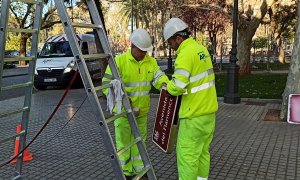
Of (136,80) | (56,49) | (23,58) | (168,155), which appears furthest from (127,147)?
(56,49)

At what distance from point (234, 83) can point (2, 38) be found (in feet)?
30.3

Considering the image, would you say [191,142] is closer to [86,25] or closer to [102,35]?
[102,35]

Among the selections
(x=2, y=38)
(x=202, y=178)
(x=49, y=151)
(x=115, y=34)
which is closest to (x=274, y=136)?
(x=202, y=178)

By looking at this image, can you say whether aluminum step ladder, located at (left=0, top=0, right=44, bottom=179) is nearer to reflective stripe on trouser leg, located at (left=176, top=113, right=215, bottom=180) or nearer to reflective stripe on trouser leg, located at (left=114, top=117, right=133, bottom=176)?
reflective stripe on trouser leg, located at (left=114, top=117, right=133, bottom=176)

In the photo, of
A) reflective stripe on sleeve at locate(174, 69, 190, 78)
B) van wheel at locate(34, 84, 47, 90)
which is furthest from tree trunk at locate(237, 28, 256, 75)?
reflective stripe on sleeve at locate(174, 69, 190, 78)

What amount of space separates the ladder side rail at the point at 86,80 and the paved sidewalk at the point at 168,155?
199 centimetres

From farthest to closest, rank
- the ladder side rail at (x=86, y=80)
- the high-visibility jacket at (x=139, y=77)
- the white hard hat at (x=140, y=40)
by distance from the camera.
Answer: the high-visibility jacket at (x=139, y=77), the white hard hat at (x=140, y=40), the ladder side rail at (x=86, y=80)

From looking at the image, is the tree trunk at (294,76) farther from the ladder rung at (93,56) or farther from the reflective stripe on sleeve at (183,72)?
the ladder rung at (93,56)

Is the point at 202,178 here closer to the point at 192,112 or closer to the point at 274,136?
the point at 192,112

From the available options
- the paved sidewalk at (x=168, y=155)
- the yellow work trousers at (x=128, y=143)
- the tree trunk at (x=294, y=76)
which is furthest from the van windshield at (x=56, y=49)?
the yellow work trousers at (x=128, y=143)

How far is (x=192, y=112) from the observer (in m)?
4.08

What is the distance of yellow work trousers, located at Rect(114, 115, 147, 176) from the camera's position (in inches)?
185

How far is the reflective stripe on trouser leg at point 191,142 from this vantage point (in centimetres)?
407

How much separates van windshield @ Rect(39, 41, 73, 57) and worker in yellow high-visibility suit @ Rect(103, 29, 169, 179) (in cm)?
1321
